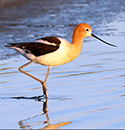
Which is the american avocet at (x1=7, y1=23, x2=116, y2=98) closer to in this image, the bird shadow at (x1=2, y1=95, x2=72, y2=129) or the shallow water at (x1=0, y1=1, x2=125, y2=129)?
the shallow water at (x1=0, y1=1, x2=125, y2=129)

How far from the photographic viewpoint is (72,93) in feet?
20.3

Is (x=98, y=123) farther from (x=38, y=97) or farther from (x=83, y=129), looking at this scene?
(x=38, y=97)

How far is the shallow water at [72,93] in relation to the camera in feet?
16.6

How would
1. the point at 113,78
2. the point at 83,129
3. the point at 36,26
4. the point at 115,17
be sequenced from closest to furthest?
the point at 83,129
the point at 113,78
the point at 36,26
the point at 115,17

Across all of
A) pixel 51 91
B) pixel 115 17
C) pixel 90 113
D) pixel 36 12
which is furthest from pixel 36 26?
pixel 90 113

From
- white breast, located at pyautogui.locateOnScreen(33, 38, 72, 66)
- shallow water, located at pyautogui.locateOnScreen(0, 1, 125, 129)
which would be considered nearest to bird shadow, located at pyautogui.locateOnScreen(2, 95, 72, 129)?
shallow water, located at pyautogui.locateOnScreen(0, 1, 125, 129)

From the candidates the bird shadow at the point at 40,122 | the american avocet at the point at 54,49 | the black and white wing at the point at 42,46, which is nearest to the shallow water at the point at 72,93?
the bird shadow at the point at 40,122

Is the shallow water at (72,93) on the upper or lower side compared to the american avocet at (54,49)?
lower

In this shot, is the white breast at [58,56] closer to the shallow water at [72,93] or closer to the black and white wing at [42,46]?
the black and white wing at [42,46]

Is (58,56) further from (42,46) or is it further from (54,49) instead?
(42,46)

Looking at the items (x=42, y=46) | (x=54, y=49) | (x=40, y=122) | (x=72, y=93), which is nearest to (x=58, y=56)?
(x=54, y=49)

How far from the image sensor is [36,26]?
38.1 feet

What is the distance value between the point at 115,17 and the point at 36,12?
2.59m

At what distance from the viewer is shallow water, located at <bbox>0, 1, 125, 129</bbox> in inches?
199
